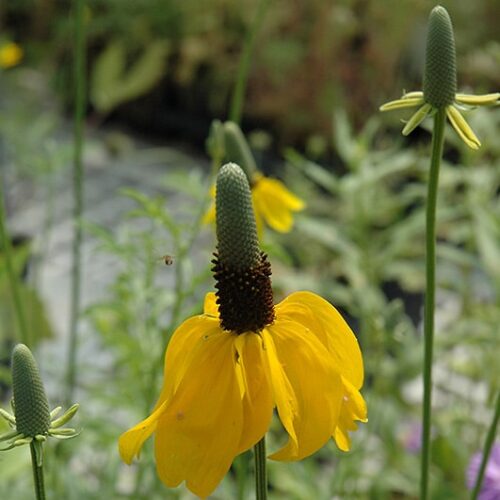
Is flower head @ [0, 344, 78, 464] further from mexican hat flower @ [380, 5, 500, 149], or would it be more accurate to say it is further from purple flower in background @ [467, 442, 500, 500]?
purple flower in background @ [467, 442, 500, 500]

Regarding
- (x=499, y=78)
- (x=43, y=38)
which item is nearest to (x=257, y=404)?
(x=499, y=78)

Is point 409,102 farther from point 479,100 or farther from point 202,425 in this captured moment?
point 202,425

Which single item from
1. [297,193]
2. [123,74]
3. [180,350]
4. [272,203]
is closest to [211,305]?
[180,350]

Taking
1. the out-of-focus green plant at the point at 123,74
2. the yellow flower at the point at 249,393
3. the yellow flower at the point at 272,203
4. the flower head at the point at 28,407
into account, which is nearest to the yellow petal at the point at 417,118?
the yellow flower at the point at 249,393

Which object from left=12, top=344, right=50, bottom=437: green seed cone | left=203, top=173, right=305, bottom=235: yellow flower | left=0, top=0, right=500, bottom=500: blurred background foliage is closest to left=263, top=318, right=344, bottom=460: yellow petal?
left=12, top=344, right=50, bottom=437: green seed cone

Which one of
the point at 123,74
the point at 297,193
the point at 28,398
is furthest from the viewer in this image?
the point at 123,74
